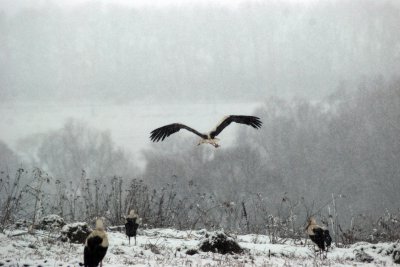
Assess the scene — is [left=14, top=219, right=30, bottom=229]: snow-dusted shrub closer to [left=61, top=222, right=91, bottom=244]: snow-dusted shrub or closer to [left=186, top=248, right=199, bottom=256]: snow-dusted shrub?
[left=61, top=222, right=91, bottom=244]: snow-dusted shrub

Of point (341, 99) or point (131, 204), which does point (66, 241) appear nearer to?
point (131, 204)

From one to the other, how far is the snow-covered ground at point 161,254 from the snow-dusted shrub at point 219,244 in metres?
0.15

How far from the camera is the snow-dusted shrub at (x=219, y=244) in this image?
5531 mm

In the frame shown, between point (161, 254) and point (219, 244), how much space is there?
806mm

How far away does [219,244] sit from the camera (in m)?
5.55

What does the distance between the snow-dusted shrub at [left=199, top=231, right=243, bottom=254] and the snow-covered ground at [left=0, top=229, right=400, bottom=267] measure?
0.15m

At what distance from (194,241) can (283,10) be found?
11.8 meters

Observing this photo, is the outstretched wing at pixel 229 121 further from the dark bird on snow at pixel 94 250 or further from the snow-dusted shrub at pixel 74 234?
the snow-dusted shrub at pixel 74 234

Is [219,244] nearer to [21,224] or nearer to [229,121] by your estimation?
[229,121]

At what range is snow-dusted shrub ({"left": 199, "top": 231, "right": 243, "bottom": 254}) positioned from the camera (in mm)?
5531

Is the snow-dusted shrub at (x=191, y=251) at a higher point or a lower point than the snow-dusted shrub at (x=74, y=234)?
lower

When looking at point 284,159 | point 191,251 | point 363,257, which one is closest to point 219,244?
point 191,251

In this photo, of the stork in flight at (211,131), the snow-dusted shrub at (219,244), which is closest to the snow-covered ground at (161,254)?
the snow-dusted shrub at (219,244)

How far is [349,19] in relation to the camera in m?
17.0
